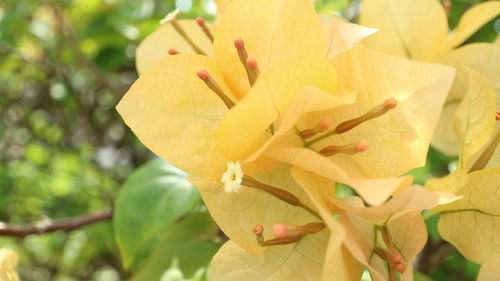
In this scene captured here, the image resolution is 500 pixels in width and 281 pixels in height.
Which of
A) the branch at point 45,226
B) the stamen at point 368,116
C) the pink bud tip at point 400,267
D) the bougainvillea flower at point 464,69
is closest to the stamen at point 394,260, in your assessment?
the pink bud tip at point 400,267

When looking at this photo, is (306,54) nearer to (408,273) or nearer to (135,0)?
(408,273)

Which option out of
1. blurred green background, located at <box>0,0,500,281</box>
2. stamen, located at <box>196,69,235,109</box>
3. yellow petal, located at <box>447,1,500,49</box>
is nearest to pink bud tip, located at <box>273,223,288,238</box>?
stamen, located at <box>196,69,235,109</box>

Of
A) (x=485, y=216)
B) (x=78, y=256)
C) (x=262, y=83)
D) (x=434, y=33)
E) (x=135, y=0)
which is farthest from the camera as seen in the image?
(x=78, y=256)

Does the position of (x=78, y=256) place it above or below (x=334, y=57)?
below

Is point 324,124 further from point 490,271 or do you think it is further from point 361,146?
point 490,271

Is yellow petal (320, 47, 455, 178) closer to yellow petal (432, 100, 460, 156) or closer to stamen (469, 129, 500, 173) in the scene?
stamen (469, 129, 500, 173)

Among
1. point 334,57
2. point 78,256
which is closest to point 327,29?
point 334,57

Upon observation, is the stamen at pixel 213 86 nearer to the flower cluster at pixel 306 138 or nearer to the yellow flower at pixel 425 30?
the flower cluster at pixel 306 138
